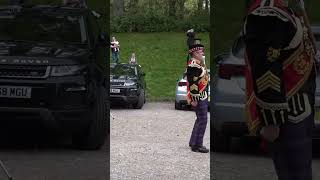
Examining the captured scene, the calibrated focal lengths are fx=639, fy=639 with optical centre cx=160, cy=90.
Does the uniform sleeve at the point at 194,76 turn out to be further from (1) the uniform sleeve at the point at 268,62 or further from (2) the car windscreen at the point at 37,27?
(1) the uniform sleeve at the point at 268,62

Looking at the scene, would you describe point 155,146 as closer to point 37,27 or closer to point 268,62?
point 37,27

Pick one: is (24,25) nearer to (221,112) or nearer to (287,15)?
(221,112)

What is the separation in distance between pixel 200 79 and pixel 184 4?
134 cm

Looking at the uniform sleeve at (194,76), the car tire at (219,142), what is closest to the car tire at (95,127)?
the car tire at (219,142)

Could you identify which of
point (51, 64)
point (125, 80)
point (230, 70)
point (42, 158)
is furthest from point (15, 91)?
point (125, 80)

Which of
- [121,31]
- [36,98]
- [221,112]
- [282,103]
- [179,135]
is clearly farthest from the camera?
[179,135]

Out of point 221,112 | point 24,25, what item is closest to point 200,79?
point 221,112

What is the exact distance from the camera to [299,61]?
2.55m

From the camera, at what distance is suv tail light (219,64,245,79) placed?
3.82 m

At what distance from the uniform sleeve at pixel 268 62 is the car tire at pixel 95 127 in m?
1.63

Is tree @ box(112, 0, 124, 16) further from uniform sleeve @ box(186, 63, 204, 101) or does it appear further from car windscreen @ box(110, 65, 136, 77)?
uniform sleeve @ box(186, 63, 204, 101)

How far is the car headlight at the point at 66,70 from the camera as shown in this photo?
386cm

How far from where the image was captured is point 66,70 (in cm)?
386

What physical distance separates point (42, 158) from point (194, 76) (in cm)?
269
